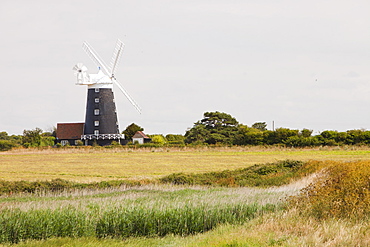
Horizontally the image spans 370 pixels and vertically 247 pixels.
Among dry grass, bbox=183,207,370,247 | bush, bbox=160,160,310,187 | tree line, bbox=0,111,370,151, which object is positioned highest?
tree line, bbox=0,111,370,151

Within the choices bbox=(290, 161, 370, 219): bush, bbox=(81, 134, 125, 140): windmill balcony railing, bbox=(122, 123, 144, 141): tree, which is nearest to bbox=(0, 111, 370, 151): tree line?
bbox=(122, 123, 144, 141): tree

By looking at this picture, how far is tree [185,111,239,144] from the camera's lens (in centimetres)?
7244

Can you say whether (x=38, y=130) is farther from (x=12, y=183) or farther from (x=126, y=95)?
(x=12, y=183)

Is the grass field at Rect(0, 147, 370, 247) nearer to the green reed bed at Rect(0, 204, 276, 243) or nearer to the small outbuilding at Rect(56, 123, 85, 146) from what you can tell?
the green reed bed at Rect(0, 204, 276, 243)

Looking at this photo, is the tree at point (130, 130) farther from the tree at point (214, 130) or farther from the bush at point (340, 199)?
the bush at point (340, 199)

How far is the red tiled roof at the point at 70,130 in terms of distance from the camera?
240ft

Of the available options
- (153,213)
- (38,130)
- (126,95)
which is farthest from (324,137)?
(153,213)

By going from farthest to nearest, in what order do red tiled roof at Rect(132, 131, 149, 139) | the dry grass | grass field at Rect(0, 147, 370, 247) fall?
red tiled roof at Rect(132, 131, 149, 139), grass field at Rect(0, 147, 370, 247), the dry grass

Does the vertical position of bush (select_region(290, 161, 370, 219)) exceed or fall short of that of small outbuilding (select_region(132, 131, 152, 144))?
it falls short

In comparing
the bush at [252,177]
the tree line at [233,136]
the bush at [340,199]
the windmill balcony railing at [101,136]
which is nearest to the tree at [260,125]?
the tree line at [233,136]

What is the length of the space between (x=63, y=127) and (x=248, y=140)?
2640cm

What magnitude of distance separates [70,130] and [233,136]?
2306 centimetres

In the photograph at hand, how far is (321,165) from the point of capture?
873 inches

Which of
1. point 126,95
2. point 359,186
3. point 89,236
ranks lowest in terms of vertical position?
point 89,236
